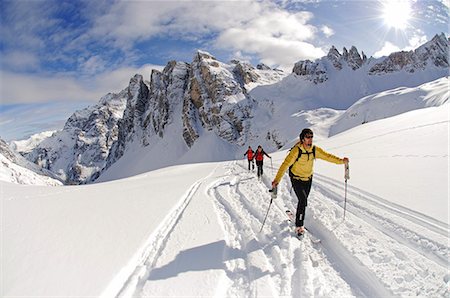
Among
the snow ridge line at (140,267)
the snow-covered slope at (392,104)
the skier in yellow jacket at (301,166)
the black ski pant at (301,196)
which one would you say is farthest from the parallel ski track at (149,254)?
the snow-covered slope at (392,104)

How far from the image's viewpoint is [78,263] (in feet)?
18.2

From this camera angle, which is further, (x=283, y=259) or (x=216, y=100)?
(x=216, y=100)

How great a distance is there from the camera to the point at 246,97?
10131 centimetres

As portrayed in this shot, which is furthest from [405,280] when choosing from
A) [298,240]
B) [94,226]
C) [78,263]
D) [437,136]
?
[437,136]

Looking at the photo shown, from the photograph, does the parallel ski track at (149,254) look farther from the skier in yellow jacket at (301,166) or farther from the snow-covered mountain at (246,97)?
the snow-covered mountain at (246,97)

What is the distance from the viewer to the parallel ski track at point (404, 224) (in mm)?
5227

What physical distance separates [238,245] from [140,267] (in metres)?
2.05

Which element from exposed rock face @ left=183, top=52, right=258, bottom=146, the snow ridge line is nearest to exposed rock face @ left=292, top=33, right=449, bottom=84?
exposed rock face @ left=183, top=52, right=258, bottom=146

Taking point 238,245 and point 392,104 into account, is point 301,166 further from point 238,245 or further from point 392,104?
point 392,104

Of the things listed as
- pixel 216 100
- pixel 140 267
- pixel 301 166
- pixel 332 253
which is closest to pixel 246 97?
pixel 216 100

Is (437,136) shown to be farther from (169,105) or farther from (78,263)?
(169,105)

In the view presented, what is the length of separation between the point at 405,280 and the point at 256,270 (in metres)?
2.30

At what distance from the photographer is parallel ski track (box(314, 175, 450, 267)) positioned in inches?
206

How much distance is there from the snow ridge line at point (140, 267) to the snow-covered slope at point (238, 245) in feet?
0.07
